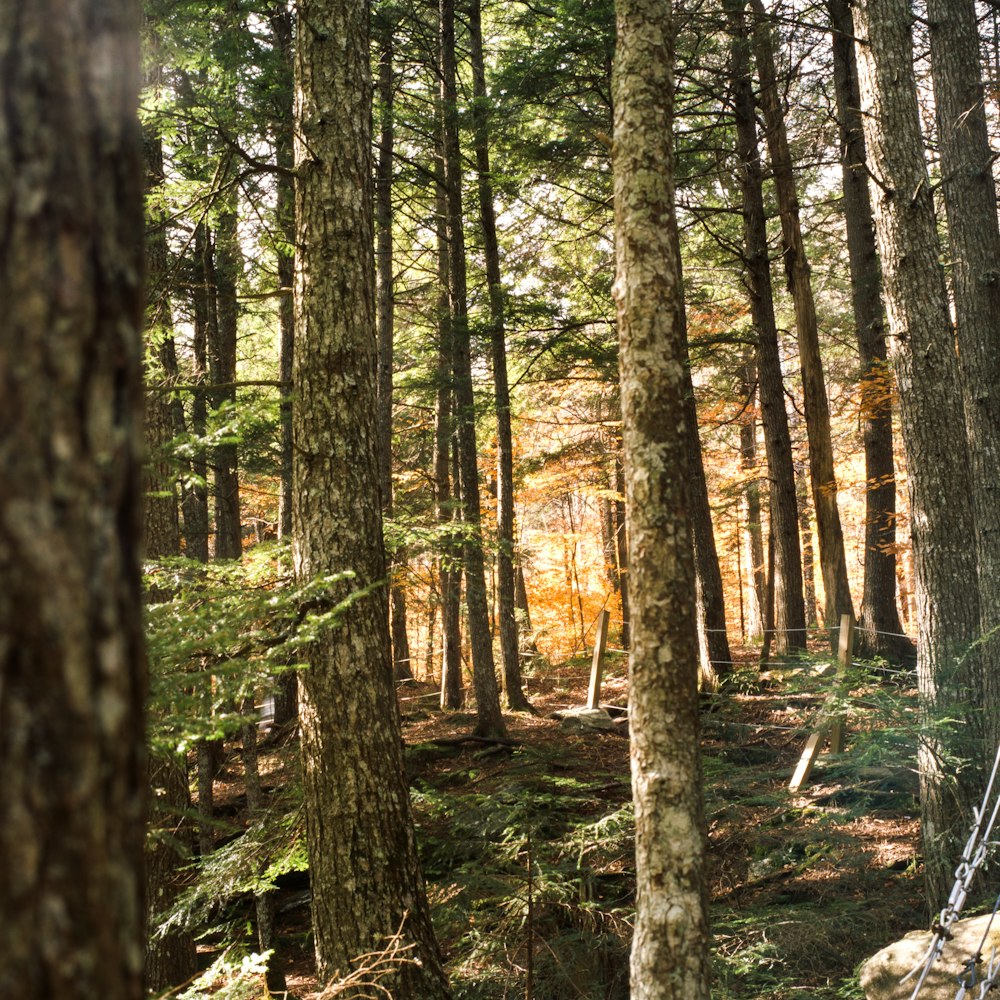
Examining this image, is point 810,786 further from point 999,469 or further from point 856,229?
point 856,229

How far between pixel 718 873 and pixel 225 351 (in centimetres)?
927

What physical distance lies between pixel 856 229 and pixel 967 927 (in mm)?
11799

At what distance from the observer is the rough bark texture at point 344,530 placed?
424cm

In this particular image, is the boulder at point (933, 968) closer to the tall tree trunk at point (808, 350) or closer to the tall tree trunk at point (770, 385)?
the tall tree trunk at point (808, 350)

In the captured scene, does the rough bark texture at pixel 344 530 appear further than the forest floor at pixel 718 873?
No

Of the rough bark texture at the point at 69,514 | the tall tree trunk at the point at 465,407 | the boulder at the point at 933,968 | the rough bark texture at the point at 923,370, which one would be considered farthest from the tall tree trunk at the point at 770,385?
the rough bark texture at the point at 69,514

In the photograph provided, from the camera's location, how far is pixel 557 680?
1680cm

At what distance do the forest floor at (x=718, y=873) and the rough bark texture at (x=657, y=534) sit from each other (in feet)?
4.64

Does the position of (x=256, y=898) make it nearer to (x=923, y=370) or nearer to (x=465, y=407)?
(x=923, y=370)

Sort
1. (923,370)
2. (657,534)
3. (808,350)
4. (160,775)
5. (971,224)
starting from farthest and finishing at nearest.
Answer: (808,350), (971,224), (160,775), (923,370), (657,534)

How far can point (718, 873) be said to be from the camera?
6.73 metres

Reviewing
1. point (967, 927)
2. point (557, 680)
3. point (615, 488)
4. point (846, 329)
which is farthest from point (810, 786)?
point (846, 329)

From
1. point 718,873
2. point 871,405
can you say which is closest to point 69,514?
point 718,873

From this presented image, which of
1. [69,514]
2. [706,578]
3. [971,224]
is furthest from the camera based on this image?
[706,578]
